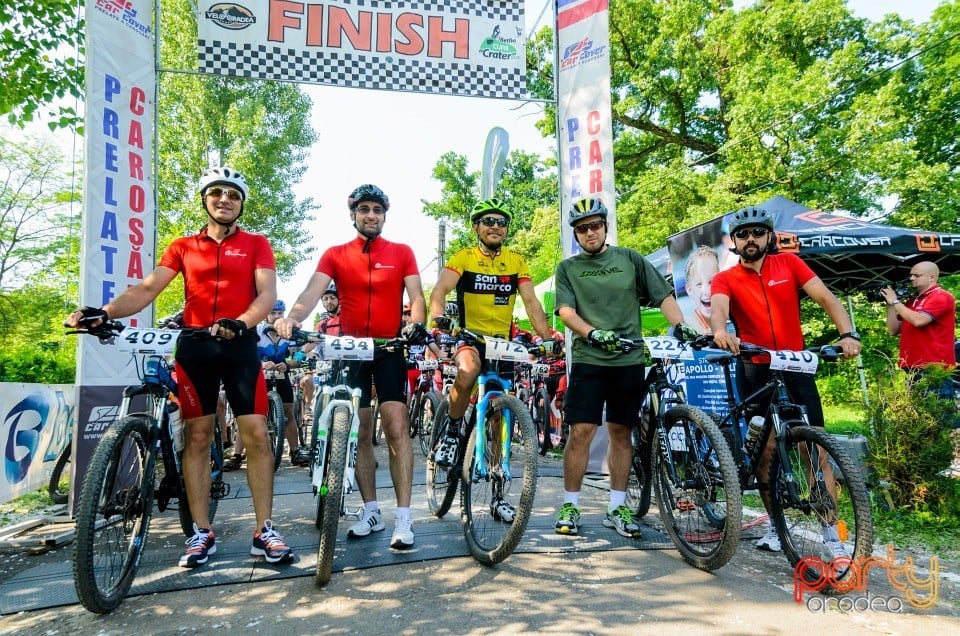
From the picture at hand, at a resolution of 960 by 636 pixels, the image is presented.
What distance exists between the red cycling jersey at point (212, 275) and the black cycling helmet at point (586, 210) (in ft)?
6.64

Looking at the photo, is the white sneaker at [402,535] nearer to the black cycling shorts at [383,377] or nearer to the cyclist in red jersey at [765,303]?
the black cycling shorts at [383,377]

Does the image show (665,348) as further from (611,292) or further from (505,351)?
(505,351)

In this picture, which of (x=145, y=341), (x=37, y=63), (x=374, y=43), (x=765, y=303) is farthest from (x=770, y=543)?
(x=37, y=63)

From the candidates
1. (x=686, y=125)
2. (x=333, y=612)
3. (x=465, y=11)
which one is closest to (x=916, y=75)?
(x=686, y=125)

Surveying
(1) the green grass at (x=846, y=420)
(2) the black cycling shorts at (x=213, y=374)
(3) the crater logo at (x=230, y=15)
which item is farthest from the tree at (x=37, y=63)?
(1) the green grass at (x=846, y=420)

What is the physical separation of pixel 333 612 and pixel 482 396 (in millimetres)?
1375

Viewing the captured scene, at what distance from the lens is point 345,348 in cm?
311

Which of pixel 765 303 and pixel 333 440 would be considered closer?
pixel 333 440

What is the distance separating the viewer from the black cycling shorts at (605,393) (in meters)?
3.66

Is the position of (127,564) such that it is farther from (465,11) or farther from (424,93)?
(465,11)

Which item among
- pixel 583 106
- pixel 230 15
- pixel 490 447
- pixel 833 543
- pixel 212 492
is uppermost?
pixel 230 15

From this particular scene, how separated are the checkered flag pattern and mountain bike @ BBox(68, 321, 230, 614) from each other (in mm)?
3436

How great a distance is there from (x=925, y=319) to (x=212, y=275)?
592 centimetres

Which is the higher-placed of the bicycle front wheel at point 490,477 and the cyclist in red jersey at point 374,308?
the cyclist in red jersey at point 374,308
